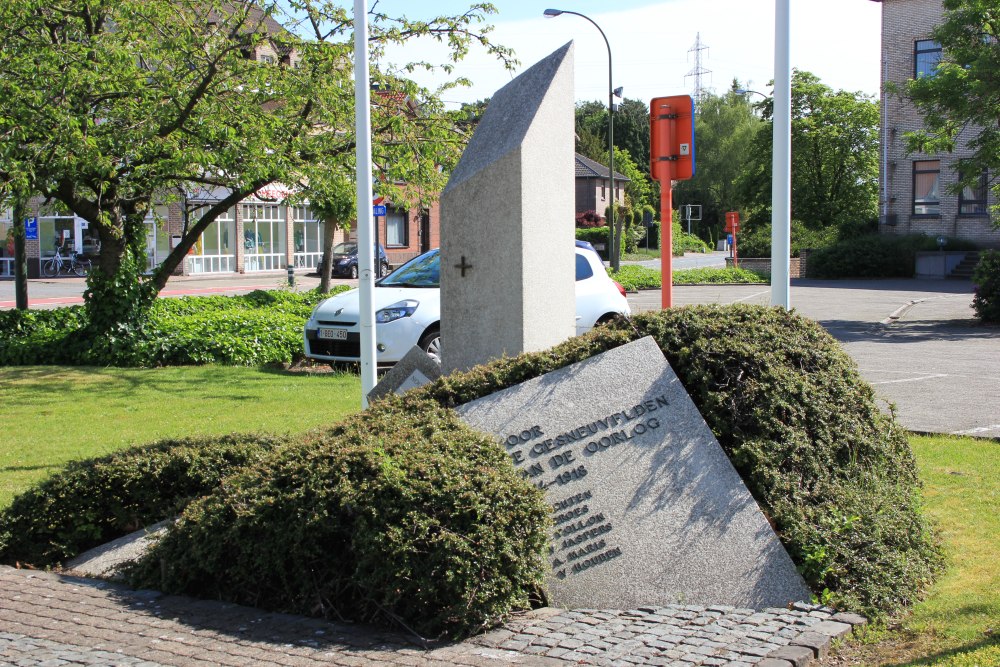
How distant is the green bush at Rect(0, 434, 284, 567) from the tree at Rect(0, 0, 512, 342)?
6.62 metres

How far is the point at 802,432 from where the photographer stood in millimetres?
5492

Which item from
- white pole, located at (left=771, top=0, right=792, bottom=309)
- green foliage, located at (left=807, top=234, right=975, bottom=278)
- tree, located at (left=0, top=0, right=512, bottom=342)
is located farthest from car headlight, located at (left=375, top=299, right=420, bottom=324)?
green foliage, located at (left=807, top=234, right=975, bottom=278)

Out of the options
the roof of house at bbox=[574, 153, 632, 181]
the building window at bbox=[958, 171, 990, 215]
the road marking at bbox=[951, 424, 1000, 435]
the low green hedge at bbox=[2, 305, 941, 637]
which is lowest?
the road marking at bbox=[951, 424, 1000, 435]

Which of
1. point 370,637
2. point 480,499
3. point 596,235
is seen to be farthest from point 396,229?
point 370,637

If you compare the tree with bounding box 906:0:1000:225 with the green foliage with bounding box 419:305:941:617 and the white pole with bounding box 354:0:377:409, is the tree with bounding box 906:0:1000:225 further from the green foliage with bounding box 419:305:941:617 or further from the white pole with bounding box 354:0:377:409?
the green foliage with bounding box 419:305:941:617

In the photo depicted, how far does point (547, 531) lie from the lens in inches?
189

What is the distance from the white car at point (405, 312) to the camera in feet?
39.3

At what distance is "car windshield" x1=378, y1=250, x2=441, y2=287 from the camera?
12.6 metres

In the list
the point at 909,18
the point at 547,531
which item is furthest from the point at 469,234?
the point at 909,18

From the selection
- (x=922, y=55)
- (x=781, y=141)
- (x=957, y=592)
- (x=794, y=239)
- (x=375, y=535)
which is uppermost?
(x=922, y=55)

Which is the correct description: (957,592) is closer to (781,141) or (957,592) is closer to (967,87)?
(781,141)

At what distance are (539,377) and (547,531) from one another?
114 centimetres

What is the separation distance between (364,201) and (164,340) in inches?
259

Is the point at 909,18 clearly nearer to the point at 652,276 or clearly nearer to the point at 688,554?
the point at 652,276
